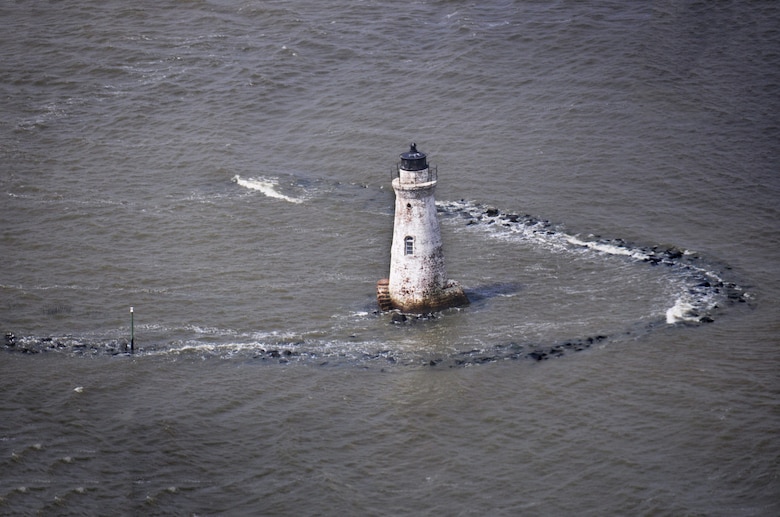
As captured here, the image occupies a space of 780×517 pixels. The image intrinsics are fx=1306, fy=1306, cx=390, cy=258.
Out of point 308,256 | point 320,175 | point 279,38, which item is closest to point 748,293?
point 308,256

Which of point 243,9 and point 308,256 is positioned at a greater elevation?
point 243,9

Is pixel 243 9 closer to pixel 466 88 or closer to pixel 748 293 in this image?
pixel 466 88

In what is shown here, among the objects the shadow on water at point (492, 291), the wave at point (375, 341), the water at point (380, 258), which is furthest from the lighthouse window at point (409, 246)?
the shadow on water at point (492, 291)

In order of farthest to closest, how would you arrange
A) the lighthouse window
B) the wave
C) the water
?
the lighthouse window
the wave
the water

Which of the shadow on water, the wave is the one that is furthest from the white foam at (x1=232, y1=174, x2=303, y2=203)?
the wave

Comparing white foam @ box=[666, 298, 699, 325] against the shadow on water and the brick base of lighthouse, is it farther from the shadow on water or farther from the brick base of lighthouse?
the brick base of lighthouse

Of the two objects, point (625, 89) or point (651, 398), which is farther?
point (625, 89)

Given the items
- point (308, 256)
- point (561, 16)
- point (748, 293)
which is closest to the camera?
point (748, 293)

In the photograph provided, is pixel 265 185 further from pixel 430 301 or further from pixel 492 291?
pixel 430 301
